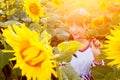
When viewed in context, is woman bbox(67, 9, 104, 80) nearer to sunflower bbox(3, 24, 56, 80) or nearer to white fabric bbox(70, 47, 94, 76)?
white fabric bbox(70, 47, 94, 76)

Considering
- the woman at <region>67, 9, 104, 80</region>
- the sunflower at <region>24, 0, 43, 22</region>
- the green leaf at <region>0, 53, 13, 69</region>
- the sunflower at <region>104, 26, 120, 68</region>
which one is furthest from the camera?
the sunflower at <region>24, 0, 43, 22</region>

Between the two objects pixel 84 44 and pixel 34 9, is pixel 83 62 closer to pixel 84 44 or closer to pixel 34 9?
pixel 84 44

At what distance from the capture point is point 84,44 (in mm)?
1365

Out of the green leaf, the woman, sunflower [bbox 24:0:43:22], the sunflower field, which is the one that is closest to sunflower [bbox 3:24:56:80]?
the sunflower field

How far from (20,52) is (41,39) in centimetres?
5

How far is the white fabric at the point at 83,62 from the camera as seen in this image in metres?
1.31

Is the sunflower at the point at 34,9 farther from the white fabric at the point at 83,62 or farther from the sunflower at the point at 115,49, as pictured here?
the sunflower at the point at 115,49

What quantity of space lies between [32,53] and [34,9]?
36.2 inches

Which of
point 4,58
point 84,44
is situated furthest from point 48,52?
point 84,44

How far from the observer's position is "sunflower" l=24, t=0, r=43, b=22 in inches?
54.5

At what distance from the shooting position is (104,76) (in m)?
0.74

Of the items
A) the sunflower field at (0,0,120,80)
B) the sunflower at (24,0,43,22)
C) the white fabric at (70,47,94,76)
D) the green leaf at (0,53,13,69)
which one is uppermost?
the sunflower at (24,0,43,22)

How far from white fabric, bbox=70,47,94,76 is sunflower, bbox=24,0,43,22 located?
196mm

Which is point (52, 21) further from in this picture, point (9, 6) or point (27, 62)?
point (27, 62)
